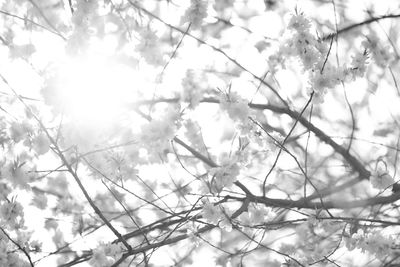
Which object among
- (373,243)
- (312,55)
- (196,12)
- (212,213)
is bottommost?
(373,243)

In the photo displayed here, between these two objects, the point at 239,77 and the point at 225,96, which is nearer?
the point at 225,96

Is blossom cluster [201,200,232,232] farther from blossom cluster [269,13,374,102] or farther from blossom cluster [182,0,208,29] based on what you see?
blossom cluster [182,0,208,29]

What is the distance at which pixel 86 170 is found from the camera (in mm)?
3115

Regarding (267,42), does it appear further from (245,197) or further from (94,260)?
(94,260)

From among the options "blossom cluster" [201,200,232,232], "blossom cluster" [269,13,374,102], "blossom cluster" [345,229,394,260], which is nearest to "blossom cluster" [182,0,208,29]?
"blossom cluster" [269,13,374,102]

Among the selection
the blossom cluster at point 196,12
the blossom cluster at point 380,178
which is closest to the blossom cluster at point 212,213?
the blossom cluster at point 196,12

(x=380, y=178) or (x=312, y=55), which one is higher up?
(x=312, y=55)

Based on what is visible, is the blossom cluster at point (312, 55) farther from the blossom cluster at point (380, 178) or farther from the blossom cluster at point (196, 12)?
the blossom cluster at point (380, 178)

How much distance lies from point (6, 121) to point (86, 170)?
1.90 feet

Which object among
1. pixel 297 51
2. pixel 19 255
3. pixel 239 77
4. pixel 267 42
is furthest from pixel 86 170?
pixel 267 42

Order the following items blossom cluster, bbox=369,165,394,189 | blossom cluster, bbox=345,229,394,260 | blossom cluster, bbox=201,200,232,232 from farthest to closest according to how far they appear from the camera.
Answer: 1. blossom cluster, bbox=369,165,394,189
2. blossom cluster, bbox=345,229,394,260
3. blossom cluster, bbox=201,200,232,232

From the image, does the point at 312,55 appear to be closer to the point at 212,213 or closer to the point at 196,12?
the point at 196,12

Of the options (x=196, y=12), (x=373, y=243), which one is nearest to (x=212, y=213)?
(x=373, y=243)

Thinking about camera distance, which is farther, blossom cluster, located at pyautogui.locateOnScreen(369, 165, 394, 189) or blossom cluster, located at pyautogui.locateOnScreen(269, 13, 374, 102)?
blossom cluster, located at pyautogui.locateOnScreen(369, 165, 394, 189)
